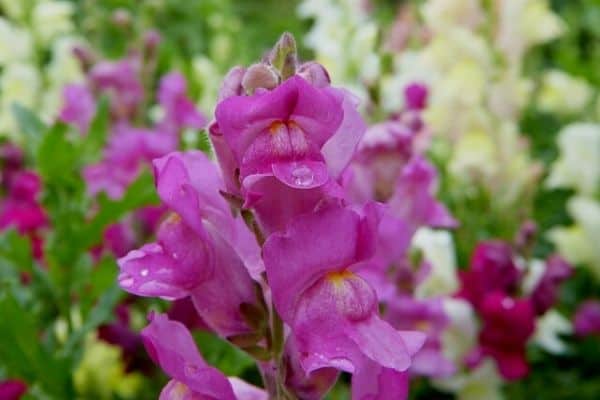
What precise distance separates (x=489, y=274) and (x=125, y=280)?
0.80m

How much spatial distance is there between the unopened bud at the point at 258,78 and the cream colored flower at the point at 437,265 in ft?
2.82

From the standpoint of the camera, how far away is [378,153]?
1214 mm

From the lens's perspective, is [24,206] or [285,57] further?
[24,206]

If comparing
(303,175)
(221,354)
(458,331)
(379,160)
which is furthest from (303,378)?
(458,331)

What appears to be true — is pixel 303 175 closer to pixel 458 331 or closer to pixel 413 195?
pixel 413 195

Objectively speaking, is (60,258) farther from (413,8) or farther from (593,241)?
(413,8)

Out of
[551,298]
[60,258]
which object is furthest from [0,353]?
[551,298]

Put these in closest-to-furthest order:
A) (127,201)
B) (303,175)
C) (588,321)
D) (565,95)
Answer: (303,175), (127,201), (588,321), (565,95)

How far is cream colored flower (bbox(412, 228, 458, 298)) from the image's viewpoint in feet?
4.92

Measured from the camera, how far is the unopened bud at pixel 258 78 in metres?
Answer: 0.64

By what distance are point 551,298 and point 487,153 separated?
0.45 metres

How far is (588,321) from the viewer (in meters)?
1.72

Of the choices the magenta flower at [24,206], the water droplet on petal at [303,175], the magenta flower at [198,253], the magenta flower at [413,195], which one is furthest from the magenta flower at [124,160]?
the water droplet on petal at [303,175]

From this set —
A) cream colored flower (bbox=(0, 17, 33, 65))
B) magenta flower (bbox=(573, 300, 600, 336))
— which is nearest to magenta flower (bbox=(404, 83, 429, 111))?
magenta flower (bbox=(573, 300, 600, 336))
